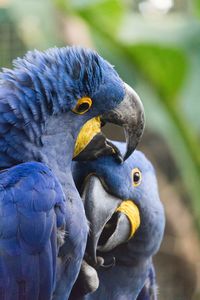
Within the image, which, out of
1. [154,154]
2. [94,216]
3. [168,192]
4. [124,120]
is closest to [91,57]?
[124,120]

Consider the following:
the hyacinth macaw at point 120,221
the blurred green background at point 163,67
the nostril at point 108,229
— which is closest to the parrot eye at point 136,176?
the hyacinth macaw at point 120,221

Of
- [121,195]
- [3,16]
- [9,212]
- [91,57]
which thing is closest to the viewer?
[9,212]

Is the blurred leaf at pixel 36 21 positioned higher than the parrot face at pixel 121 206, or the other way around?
the blurred leaf at pixel 36 21

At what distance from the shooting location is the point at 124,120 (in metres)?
1.95

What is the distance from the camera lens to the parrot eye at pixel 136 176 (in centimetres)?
216

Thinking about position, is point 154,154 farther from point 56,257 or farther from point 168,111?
point 56,257

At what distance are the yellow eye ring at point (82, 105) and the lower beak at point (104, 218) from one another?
9.0 inches

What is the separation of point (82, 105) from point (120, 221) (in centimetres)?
37

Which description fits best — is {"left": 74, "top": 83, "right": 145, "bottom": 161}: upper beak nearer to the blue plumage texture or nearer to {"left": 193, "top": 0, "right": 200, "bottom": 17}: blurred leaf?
the blue plumage texture

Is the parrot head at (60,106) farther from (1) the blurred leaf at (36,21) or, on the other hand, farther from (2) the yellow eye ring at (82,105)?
(1) the blurred leaf at (36,21)

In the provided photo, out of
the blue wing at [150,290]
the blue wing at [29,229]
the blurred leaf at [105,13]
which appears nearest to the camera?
the blue wing at [29,229]

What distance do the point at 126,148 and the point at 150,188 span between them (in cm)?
26

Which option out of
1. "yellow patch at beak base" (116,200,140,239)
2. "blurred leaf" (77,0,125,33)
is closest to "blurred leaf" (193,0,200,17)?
"blurred leaf" (77,0,125,33)

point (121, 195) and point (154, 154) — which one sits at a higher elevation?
point (121, 195)
